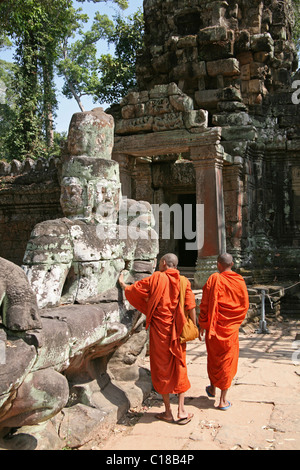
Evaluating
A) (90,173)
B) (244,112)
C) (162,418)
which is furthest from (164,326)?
(244,112)

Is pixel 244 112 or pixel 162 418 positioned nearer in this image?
pixel 162 418

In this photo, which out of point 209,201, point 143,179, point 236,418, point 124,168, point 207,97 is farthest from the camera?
point 143,179

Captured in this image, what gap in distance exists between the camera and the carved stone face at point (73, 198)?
3.99m

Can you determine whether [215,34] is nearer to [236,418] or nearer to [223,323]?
[223,323]

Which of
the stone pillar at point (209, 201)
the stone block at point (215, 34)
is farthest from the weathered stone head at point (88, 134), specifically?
the stone block at point (215, 34)

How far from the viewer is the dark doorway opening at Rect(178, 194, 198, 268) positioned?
12.0 meters

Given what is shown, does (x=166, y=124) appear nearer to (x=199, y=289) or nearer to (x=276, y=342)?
(x=199, y=289)

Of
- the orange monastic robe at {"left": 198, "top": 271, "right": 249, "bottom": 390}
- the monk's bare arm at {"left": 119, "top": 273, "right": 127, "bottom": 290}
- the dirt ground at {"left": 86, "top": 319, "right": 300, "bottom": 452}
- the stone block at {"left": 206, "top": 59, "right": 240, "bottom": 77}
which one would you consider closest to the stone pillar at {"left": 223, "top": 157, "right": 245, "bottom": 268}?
the stone block at {"left": 206, "top": 59, "right": 240, "bottom": 77}

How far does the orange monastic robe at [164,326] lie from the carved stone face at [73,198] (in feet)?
2.77

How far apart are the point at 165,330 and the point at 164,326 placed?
0.11 feet

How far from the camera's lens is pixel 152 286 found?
407 centimetres

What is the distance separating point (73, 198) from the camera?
13.1ft

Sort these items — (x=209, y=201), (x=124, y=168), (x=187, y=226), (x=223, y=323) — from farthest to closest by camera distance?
(x=187, y=226) < (x=124, y=168) < (x=209, y=201) < (x=223, y=323)

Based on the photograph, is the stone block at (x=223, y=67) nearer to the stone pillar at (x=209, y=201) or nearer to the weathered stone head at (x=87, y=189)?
the stone pillar at (x=209, y=201)
